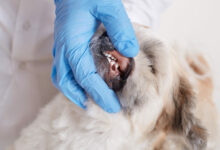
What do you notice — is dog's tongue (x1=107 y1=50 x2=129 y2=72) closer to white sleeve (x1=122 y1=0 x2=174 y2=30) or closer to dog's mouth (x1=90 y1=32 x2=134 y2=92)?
dog's mouth (x1=90 y1=32 x2=134 y2=92)

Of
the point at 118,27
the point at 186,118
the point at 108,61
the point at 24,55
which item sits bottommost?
the point at 186,118

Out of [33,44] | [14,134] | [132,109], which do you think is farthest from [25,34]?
[132,109]

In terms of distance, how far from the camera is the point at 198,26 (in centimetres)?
186

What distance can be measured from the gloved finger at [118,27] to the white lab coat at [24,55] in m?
0.43

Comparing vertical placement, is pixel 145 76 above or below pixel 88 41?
below

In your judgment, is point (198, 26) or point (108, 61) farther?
point (198, 26)

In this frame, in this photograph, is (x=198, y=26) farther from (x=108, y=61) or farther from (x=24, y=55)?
(x=24, y=55)

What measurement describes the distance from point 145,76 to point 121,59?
125mm

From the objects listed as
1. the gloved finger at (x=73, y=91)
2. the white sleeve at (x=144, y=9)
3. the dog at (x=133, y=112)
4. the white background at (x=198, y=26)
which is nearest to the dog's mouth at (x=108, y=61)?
the dog at (x=133, y=112)

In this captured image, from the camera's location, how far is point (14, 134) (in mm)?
1332

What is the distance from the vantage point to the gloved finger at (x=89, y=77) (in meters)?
0.95

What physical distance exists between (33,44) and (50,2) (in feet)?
0.87

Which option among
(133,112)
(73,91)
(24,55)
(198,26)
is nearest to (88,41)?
(73,91)

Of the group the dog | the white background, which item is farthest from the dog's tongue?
the white background
